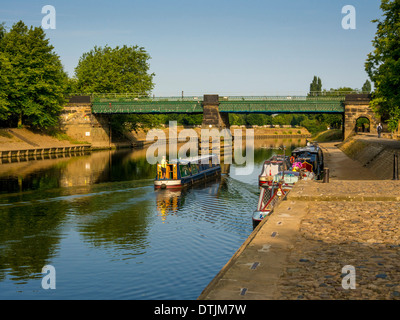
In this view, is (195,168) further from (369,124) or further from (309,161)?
(369,124)

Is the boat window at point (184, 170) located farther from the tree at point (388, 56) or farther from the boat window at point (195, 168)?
the tree at point (388, 56)

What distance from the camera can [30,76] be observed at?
287 feet

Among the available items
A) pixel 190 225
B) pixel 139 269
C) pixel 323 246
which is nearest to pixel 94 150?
pixel 190 225

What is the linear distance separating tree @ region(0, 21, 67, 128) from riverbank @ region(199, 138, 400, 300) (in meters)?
71.3

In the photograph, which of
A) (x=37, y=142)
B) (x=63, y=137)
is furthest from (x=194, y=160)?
(x=63, y=137)

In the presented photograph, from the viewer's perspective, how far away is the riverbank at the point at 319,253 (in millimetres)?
11758

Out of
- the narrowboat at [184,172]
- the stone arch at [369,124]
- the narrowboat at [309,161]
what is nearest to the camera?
the narrowboat at [184,172]

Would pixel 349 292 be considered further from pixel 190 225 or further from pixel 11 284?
pixel 190 225

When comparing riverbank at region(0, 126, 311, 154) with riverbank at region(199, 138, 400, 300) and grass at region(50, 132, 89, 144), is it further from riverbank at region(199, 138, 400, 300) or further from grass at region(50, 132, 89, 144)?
riverbank at region(199, 138, 400, 300)

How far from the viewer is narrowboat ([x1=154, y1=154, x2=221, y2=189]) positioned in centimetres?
4400

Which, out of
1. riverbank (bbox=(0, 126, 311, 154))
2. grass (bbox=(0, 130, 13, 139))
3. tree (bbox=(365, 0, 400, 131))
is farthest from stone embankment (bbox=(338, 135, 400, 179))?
grass (bbox=(0, 130, 13, 139))

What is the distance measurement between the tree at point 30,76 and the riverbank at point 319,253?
71.3 meters

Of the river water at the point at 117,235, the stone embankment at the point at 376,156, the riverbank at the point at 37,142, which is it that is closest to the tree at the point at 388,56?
the stone embankment at the point at 376,156

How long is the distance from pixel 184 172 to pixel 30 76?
51.8 meters
